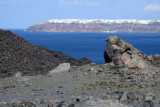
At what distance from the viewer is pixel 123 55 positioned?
23.9 meters

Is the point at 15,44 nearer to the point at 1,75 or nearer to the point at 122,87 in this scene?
the point at 1,75

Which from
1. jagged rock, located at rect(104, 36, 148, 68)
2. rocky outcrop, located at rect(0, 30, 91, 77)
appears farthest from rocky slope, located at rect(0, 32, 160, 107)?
rocky outcrop, located at rect(0, 30, 91, 77)

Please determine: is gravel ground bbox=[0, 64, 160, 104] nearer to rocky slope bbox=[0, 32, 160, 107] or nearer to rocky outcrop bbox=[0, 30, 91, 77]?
rocky slope bbox=[0, 32, 160, 107]

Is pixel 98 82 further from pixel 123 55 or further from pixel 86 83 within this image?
pixel 123 55

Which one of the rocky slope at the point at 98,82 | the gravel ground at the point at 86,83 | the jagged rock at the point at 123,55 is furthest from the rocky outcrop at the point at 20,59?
the jagged rock at the point at 123,55

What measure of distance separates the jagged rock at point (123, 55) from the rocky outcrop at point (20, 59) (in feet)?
15.9

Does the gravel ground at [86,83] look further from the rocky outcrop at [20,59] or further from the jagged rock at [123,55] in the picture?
the rocky outcrop at [20,59]

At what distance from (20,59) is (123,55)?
26.6 ft

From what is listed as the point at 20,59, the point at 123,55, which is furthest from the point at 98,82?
the point at 20,59

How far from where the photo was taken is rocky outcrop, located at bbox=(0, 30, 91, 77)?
2402 centimetres

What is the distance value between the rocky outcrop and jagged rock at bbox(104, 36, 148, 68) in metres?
4.84

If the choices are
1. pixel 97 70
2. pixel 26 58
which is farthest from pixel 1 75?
pixel 97 70

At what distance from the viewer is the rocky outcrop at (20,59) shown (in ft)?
78.8

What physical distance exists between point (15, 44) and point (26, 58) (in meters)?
2.50
